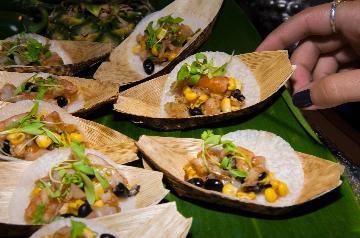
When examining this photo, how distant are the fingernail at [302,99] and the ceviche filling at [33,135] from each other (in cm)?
172

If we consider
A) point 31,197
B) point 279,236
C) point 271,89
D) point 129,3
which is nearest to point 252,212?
point 279,236

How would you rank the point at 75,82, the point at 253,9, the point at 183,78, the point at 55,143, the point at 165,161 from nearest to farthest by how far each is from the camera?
the point at 165,161, the point at 55,143, the point at 183,78, the point at 75,82, the point at 253,9

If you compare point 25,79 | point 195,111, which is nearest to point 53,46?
point 25,79

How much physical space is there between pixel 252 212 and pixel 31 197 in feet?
4.83

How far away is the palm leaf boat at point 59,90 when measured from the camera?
13.3 ft

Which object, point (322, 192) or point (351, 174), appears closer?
point (322, 192)

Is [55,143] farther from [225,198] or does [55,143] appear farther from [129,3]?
[129,3]

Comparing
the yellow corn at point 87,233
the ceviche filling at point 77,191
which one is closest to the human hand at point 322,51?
the ceviche filling at point 77,191

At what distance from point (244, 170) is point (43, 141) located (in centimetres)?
146

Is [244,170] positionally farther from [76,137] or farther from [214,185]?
[76,137]

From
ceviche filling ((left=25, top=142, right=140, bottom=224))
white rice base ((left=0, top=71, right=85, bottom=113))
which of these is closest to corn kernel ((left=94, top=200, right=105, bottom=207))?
ceviche filling ((left=25, top=142, right=140, bottom=224))

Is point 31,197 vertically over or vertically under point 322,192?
under

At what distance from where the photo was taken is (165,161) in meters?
3.32

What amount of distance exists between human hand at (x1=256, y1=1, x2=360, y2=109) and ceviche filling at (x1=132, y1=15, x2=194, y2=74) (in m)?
0.76
